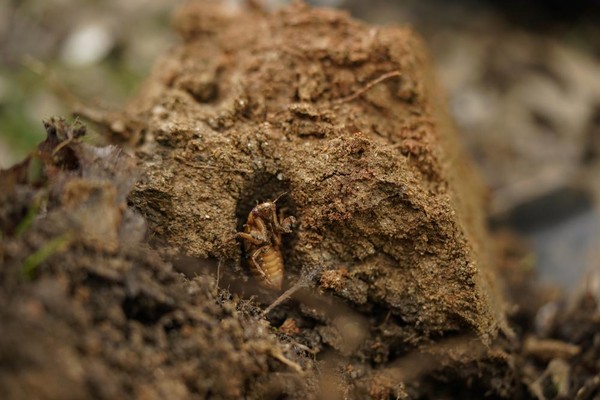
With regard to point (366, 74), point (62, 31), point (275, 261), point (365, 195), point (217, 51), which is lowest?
point (275, 261)

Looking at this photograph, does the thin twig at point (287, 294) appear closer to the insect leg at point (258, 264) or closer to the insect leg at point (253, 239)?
the insect leg at point (258, 264)

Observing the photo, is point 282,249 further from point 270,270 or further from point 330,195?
point 330,195

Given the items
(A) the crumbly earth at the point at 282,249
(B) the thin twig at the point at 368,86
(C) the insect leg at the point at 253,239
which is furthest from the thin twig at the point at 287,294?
(B) the thin twig at the point at 368,86

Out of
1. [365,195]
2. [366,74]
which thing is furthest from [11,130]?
[365,195]

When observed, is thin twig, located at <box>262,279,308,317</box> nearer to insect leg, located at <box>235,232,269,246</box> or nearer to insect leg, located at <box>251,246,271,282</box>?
insect leg, located at <box>251,246,271,282</box>

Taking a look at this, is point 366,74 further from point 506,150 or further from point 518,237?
point 506,150

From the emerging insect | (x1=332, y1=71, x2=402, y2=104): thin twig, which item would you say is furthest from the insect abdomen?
(x1=332, y1=71, x2=402, y2=104): thin twig

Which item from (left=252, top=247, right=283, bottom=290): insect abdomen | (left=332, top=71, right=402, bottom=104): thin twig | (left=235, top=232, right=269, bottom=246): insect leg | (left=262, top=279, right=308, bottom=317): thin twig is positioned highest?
(left=332, top=71, right=402, bottom=104): thin twig
